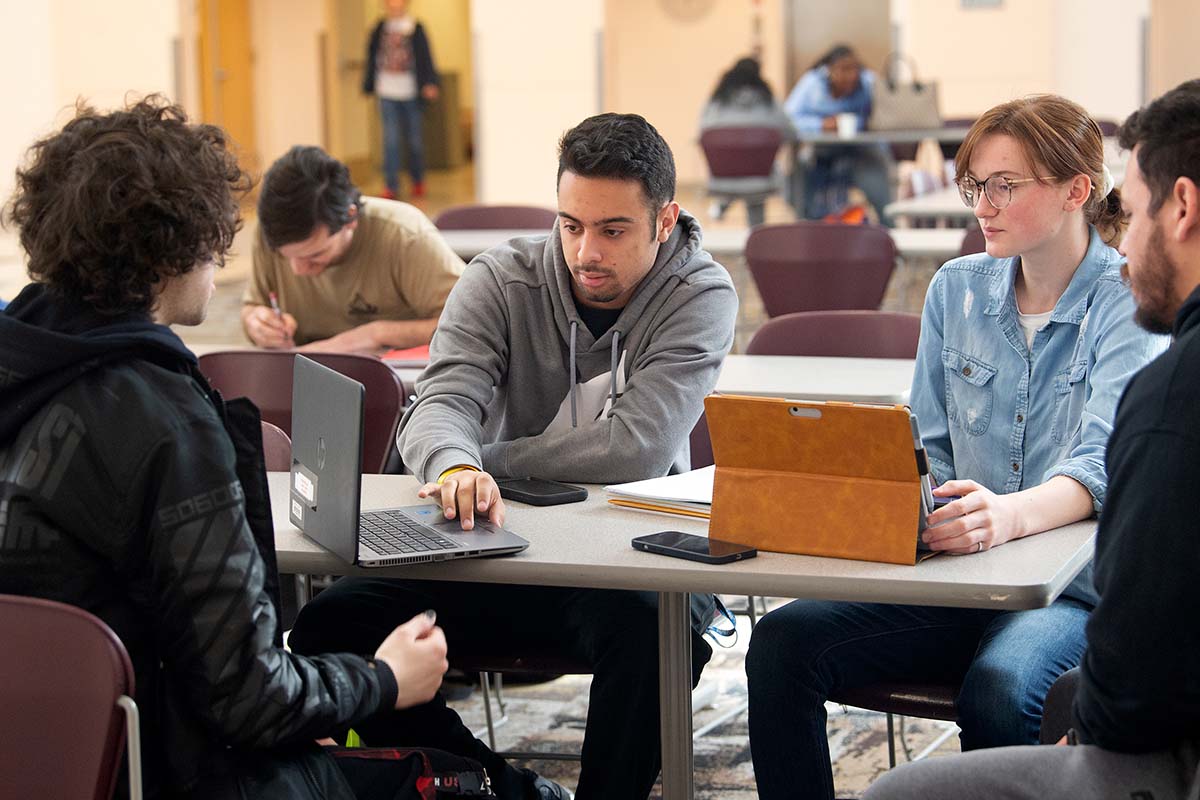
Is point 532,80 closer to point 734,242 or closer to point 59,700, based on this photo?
point 734,242

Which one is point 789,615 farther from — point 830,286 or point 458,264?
point 830,286

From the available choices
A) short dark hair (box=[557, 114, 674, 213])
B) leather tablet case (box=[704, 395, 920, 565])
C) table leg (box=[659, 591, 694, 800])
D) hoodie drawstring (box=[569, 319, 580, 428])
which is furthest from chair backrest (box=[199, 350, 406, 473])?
leather tablet case (box=[704, 395, 920, 565])

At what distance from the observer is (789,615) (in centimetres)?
228

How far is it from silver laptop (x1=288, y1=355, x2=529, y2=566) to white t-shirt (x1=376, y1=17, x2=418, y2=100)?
37.0 feet

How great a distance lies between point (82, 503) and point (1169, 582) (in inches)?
44.7

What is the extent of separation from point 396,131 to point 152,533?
12.1 m

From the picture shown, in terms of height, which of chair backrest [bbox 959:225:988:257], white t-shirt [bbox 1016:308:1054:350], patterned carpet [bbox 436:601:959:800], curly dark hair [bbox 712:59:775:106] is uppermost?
curly dark hair [bbox 712:59:775:106]

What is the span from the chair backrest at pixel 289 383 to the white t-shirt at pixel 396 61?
1031 centimetres

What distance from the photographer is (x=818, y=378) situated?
3.37m

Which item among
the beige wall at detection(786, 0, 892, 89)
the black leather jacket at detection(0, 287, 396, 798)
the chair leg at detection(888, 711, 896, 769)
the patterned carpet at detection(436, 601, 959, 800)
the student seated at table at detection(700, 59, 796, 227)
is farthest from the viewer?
the beige wall at detection(786, 0, 892, 89)

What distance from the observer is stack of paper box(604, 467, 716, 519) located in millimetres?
2221

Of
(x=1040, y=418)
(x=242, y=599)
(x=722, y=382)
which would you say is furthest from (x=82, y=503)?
(x=722, y=382)

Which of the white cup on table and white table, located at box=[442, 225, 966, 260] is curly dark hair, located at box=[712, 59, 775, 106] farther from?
white table, located at box=[442, 225, 966, 260]

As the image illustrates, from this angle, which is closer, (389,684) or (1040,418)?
(389,684)
